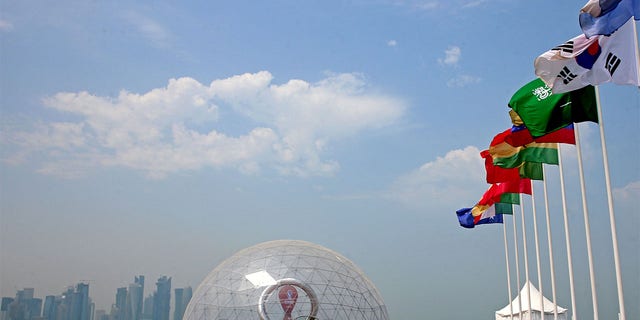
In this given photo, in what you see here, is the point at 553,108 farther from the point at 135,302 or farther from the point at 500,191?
the point at 135,302

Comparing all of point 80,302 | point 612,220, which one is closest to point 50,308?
point 80,302

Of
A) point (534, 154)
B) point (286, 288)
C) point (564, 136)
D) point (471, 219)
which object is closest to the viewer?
point (564, 136)

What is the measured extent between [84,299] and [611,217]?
4161 cm

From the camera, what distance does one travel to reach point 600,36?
14508 millimetres

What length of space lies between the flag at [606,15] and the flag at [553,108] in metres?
3.33

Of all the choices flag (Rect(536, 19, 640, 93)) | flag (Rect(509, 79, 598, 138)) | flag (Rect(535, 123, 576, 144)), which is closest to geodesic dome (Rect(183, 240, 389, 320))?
Result: flag (Rect(535, 123, 576, 144))

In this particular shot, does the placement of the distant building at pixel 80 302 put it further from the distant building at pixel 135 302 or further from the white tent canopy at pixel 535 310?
the white tent canopy at pixel 535 310

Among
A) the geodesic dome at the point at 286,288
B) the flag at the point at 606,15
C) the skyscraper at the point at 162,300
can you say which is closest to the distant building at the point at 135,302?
the skyscraper at the point at 162,300

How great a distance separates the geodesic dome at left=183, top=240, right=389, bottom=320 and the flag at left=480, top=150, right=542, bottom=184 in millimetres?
8218

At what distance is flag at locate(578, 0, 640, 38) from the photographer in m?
13.2

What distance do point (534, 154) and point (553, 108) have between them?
5.02 metres

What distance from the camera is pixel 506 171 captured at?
25.2 metres

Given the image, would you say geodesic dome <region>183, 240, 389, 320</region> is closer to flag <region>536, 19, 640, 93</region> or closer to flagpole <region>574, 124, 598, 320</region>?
flagpole <region>574, 124, 598, 320</region>

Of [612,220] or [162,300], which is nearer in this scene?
[612,220]
